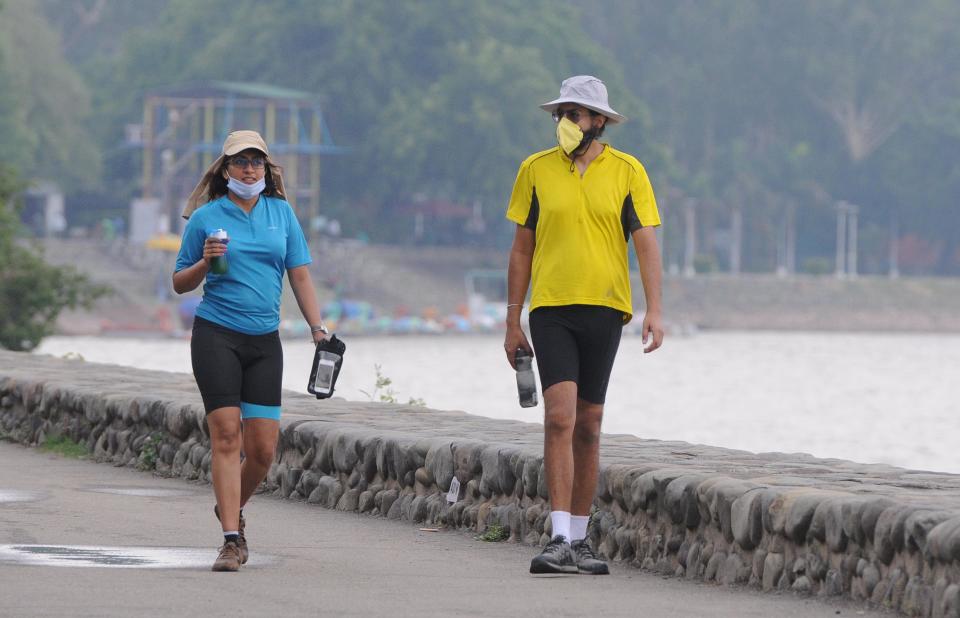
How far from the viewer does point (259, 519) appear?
33.6 feet

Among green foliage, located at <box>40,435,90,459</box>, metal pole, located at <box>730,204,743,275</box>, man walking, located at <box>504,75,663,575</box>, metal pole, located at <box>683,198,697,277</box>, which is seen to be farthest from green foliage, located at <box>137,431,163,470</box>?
metal pole, located at <box>730,204,743,275</box>

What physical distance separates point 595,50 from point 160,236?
29.5 m

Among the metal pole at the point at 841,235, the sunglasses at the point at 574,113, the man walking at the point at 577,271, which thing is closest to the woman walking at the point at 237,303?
the man walking at the point at 577,271

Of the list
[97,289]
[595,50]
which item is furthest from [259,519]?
[595,50]

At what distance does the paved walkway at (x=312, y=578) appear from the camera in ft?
23.5

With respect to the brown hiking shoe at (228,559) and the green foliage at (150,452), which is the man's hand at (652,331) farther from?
the green foliage at (150,452)

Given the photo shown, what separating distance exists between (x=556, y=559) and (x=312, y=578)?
945mm

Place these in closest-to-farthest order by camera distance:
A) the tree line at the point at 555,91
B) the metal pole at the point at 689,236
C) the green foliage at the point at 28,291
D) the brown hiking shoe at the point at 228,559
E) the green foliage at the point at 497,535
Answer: the brown hiking shoe at the point at 228,559 → the green foliage at the point at 497,535 → the green foliage at the point at 28,291 → the tree line at the point at 555,91 → the metal pole at the point at 689,236

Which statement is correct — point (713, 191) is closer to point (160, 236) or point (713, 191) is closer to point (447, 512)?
point (160, 236)

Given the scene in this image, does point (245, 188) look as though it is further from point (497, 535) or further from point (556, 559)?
point (497, 535)

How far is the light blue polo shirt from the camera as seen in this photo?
829 cm

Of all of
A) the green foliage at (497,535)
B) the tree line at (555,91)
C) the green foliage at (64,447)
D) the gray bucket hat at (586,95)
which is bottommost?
the green foliage at (497,535)

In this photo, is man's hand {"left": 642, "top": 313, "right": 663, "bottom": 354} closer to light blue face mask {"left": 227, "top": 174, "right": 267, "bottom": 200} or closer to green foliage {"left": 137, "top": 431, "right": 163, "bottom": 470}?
light blue face mask {"left": 227, "top": 174, "right": 267, "bottom": 200}

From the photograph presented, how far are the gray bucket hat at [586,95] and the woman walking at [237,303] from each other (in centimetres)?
119
